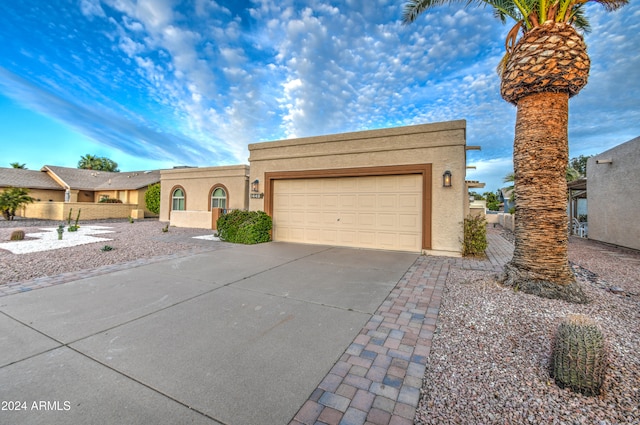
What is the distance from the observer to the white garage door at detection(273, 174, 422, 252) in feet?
28.0

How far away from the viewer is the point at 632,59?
9.53 metres

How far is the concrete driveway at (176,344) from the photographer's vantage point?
77.9 inches

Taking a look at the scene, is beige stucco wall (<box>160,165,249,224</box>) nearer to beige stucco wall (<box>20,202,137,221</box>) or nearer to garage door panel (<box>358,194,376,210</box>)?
beige stucco wall (<box>20,202,137,221</box>)

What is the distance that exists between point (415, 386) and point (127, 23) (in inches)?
538

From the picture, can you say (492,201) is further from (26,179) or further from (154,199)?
(26,179)

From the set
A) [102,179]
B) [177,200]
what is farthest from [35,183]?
[177,200]

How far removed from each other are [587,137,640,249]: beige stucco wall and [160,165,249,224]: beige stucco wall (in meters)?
15.9

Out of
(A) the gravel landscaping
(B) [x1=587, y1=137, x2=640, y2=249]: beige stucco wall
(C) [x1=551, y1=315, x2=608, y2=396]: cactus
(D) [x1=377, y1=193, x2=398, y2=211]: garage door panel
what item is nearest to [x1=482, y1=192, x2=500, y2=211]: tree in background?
(B) [x1=587, y1=137, x2=640, y2=249]: beige stucco wall

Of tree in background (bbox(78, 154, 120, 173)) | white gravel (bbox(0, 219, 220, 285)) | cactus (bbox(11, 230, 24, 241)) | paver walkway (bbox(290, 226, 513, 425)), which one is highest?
tree in background (bbox(78, 154, 120, 173))

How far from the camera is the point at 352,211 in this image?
365 inches

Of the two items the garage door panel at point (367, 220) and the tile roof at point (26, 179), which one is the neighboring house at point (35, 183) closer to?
the tile roof at point (26, 179)

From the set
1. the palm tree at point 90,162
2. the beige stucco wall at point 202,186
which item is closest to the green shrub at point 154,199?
the beige stucco wall at point 202,186

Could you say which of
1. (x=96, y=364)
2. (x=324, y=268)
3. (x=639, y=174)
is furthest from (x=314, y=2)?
(x=639, y=174)

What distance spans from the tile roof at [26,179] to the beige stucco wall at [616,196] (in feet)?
127
